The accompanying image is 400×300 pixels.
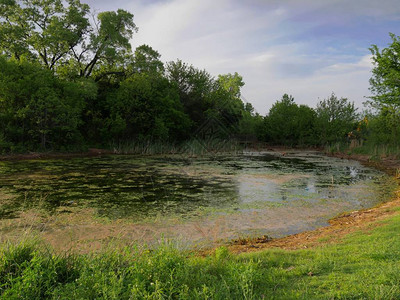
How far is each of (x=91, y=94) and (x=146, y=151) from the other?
24.2ft

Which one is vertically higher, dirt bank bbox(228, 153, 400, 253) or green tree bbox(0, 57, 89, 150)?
green tree bbox(0, 57, 89, 150)

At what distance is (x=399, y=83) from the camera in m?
19.2

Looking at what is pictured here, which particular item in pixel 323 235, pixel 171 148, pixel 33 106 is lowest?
pixel 323 235

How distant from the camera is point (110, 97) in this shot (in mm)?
31125

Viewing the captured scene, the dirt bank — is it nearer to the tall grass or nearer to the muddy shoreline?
the muddy shoreline

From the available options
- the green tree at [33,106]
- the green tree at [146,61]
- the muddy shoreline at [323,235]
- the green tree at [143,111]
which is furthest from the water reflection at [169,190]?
the green tree at [146,61]

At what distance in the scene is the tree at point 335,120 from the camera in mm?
39844

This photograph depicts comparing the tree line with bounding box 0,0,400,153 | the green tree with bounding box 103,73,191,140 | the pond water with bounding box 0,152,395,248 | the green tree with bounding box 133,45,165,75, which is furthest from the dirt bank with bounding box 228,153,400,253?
the green tree with bounding box 133,45,165,75

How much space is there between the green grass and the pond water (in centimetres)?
275

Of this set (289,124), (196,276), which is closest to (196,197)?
(196,276)

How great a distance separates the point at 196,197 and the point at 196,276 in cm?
711

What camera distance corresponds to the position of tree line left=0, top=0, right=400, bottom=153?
76.0 ft

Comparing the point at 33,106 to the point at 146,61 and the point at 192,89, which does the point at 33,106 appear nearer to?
the point at 146,61

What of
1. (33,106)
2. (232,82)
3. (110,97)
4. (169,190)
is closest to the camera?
(169,190)
